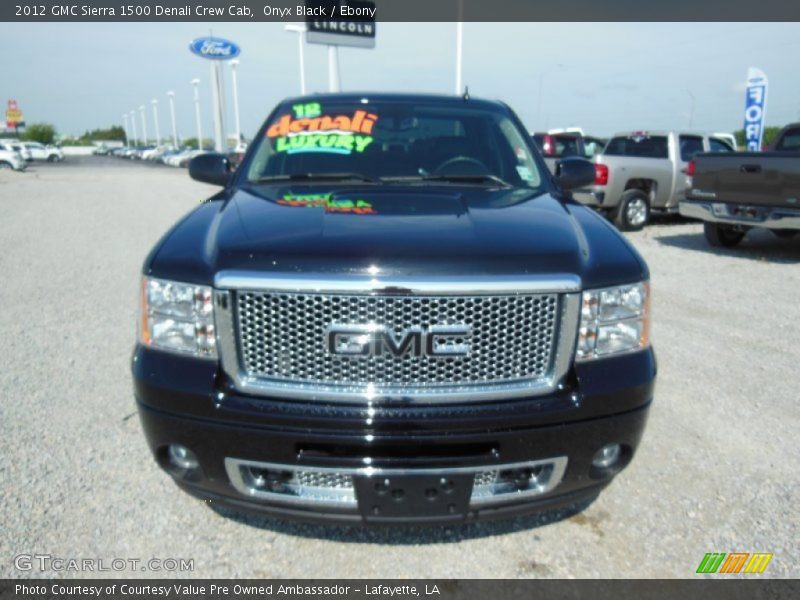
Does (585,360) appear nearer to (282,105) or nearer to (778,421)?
(778,421)

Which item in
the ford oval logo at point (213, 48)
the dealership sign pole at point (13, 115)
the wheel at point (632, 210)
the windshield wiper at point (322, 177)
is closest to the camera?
the windshield wiper at point (322, 177)

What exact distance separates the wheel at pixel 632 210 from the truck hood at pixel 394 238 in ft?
30.3

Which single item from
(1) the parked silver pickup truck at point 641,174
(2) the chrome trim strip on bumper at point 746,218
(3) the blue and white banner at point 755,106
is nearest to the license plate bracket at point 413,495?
(2) the chrome trim strip on bumper at point 746,218

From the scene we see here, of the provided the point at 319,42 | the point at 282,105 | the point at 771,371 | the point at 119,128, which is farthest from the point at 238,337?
the point at 119,128

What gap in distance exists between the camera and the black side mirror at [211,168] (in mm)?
3402

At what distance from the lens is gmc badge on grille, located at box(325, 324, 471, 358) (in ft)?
6.32

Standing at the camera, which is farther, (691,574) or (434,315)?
(691,574)

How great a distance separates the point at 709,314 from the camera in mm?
5805

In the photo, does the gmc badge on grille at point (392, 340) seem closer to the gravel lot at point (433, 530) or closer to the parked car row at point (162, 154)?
the gravel lot at point (433, 530)

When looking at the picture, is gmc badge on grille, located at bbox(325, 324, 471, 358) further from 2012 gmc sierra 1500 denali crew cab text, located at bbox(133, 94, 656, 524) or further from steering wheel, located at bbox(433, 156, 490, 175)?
steering wheel, located at bbox(433, 156, 490, 175)

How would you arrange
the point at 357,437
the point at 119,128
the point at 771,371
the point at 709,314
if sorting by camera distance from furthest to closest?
the point at 119,128, the point at 709,314, the point at 771,371, the point at 357,437

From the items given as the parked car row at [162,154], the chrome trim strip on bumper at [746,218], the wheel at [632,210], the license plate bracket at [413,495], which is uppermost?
the license plate bracket at [413,495]

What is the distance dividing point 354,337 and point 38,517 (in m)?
1.70

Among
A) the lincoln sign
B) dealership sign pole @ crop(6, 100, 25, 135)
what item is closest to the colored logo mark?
the lincoln sign
